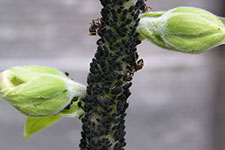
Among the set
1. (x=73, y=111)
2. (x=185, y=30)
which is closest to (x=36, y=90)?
(x=73, y=111)

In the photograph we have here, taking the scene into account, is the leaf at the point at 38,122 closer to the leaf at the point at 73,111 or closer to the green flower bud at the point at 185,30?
the leaf at the point at 73,111

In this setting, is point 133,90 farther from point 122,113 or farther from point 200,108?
point 122,113

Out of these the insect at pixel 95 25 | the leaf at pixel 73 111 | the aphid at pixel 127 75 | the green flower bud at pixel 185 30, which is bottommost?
the leaf at pixel 73 111

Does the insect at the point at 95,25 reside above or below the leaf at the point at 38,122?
above

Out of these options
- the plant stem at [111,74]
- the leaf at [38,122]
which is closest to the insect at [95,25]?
the plant stem at [111,74]

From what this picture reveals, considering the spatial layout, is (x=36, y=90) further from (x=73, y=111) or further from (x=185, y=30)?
(x=185, y=30)

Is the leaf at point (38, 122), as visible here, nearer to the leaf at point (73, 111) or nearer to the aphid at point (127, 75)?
the leaf at point (73, 111)

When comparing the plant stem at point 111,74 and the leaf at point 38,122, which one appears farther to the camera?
the leaf at point 38,122

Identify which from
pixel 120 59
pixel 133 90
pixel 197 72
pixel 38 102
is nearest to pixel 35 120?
pixel 38 102
